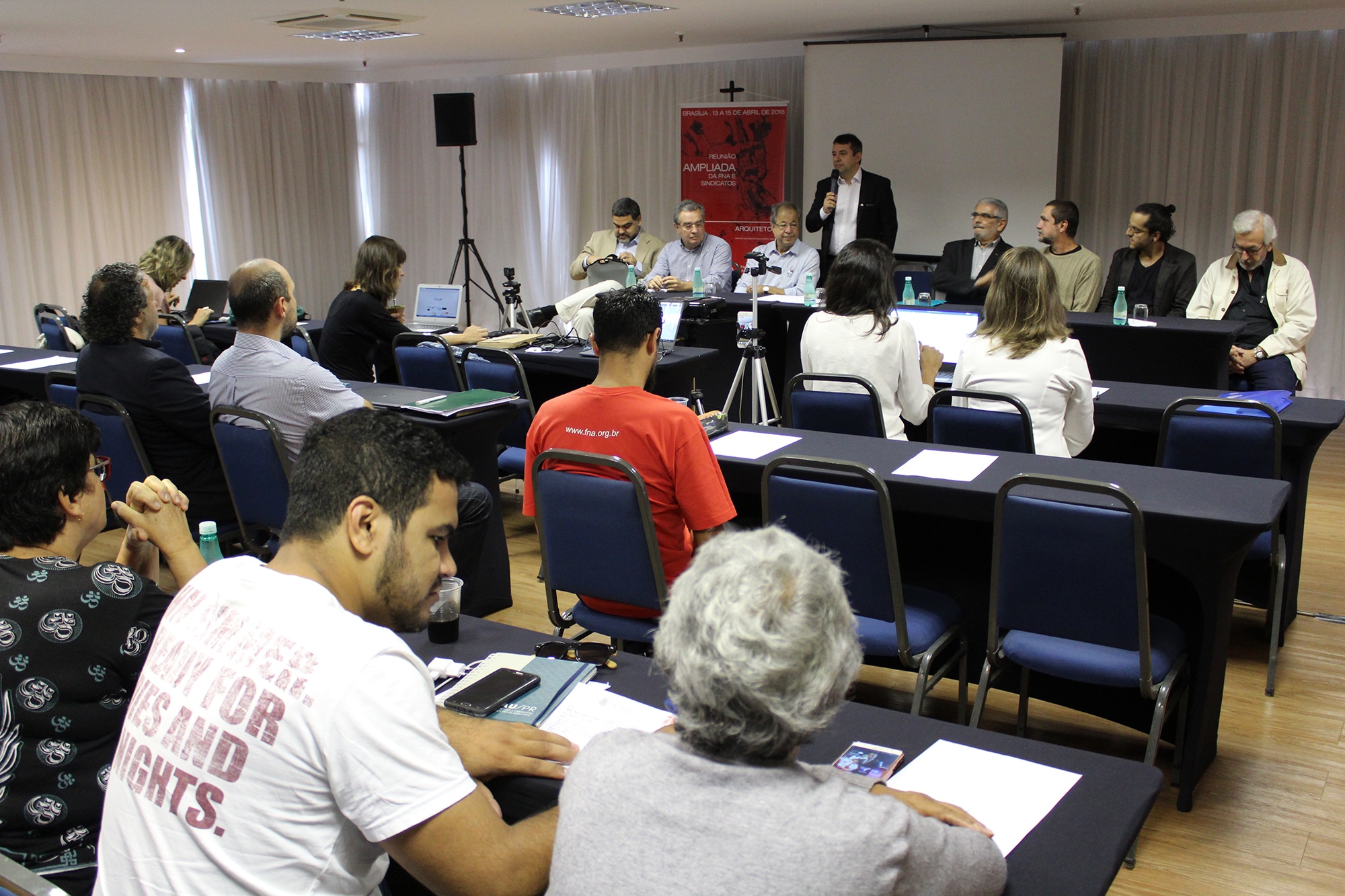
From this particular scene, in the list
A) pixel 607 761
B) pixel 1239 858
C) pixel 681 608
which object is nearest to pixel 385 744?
pixel 607 761

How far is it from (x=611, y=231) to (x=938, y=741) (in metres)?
7.18

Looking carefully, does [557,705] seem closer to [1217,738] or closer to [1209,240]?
[1217,738]

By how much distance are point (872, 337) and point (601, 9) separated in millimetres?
3890

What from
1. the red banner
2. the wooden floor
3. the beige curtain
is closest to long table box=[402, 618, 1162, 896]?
the wooden floor

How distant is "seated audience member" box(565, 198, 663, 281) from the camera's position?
23.9 feet

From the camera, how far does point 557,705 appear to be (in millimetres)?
1631

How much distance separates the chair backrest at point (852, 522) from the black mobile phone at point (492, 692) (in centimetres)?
100

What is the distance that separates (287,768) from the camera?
110 centimetres

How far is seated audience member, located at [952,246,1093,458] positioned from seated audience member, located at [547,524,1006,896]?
2493 mm

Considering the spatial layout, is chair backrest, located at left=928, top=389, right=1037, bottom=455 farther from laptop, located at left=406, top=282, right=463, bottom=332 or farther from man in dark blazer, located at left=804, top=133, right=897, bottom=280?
man in dark blazer, located at left=804, top=133, right=897, bottom=280

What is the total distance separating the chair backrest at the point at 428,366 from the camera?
15.4 feet

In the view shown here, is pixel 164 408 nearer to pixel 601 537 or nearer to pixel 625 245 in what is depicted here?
pixel 601 537

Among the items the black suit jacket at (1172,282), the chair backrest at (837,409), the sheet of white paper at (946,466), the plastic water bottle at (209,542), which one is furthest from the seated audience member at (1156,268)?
the plastic water bottle at (209,542)

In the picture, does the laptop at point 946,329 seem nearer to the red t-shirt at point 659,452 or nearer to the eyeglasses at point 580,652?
the red t-shirt at point 659,452
